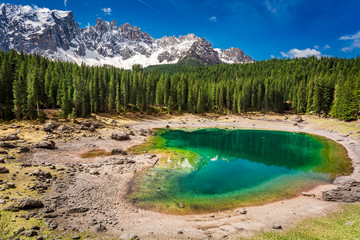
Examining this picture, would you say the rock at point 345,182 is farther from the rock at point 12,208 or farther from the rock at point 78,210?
the rock at point 12,208

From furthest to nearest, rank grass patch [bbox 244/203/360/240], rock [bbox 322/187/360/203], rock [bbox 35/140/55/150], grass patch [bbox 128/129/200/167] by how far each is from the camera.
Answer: rock [bbox 35/140/55/150] < grass patch [bbox 128/129/200/167] < rock [bbox 322/187/360/203] < grass patch [bbox 244/203/360/240]

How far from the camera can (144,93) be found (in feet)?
303

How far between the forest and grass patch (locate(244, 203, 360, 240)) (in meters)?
64.1

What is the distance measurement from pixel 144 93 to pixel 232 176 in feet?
234

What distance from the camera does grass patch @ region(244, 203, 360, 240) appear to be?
13.1 meters

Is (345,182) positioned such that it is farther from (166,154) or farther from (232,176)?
(166,154)

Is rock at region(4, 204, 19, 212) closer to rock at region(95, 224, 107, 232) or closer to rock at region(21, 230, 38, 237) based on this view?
rock at region(21, 230, 38, 237)

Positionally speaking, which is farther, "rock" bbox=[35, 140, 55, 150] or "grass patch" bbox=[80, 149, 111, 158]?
"rock" bbox=[35, 140, 55, 150]

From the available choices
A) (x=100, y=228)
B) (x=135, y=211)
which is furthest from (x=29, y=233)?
(x=135, y=211)

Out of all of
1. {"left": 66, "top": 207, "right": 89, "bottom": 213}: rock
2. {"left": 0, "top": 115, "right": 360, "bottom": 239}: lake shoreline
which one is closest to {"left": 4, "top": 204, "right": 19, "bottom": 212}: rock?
{"left": 0, "top": 115, "right": 360, "bottom": 239}: lake shoreline

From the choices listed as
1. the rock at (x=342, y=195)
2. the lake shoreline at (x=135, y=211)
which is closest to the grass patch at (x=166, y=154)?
the lake shoreline at (x=135, y=211)

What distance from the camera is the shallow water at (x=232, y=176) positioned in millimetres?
21531

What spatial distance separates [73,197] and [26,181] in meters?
5.69

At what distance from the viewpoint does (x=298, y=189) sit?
25.0 metres
